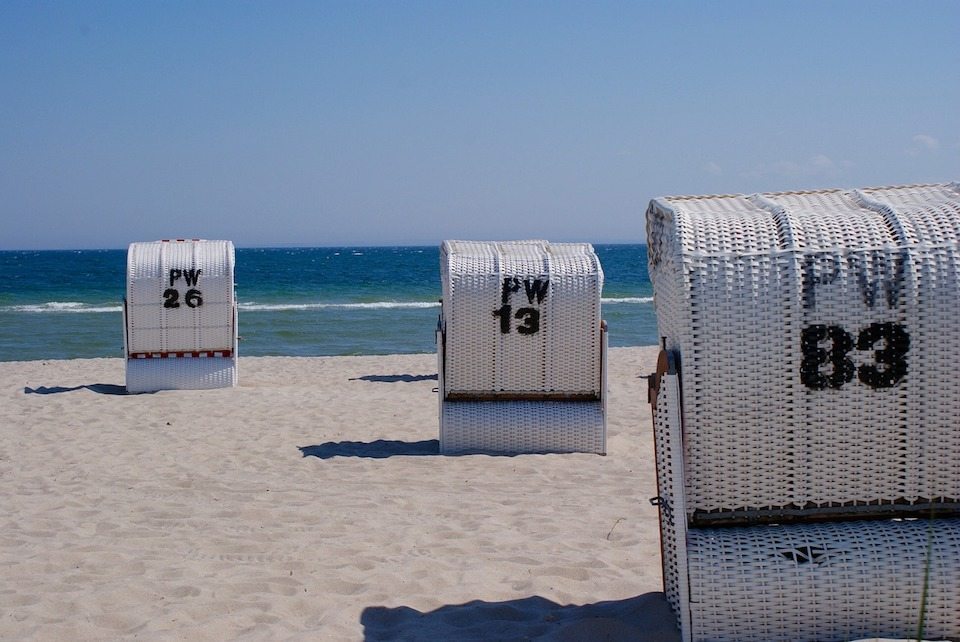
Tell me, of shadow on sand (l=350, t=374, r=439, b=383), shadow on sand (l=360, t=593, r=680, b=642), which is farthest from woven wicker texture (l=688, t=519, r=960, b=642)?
shadow on sand (l=350, t=374, r=439, b=383)

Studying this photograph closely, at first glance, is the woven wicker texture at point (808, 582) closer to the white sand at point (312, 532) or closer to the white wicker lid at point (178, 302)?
the white sand at point (312, 532)

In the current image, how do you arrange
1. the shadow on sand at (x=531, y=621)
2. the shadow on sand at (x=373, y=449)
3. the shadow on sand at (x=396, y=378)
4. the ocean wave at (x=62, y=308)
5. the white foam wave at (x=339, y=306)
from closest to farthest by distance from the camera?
1. the shadow on sand at (x=531, y=621)
2. the shadow on sand at (x=373, y=449)
3. the shadow on sand at (x=396, y=378)
4. the ocean wave at (x=62, y=308)
5. the white foam wave at (x=339, y=306)

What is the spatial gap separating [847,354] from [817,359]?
109 millimetres

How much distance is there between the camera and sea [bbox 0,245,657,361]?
819 inches

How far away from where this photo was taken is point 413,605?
4.36 m

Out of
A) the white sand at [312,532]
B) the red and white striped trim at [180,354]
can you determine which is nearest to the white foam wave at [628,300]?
the red and white striped trim at [180,354]

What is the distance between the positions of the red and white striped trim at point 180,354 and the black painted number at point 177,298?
0.60 meters

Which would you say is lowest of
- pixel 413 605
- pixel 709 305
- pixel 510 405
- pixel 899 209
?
pixel 413 605

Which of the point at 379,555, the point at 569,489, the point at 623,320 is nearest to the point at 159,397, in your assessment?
the point at 569,489

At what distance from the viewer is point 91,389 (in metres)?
12.6

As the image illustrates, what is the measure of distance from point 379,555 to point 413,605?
796 mm

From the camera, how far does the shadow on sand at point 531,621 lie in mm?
3900

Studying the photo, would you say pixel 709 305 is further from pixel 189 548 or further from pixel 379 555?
pixel 189 548

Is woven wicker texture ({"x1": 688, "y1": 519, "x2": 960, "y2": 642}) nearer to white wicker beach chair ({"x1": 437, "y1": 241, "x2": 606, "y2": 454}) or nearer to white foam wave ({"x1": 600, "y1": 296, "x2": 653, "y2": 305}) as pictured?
white wicker beach chair ({"x1": 437, "y1": 241, "x2": 606, "y2": 454})
